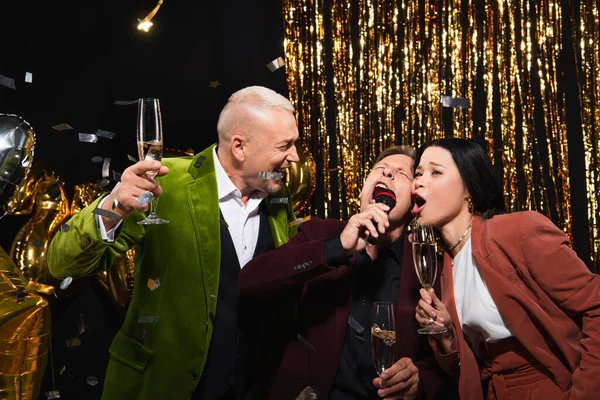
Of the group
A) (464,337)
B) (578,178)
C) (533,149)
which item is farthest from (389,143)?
(464,337)

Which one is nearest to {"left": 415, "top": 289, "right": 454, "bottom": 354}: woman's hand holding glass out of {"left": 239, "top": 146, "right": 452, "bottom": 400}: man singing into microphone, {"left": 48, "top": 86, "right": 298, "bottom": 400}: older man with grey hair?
{"left": 239, "top": 146, "right": 452, "bottom": 400}: man singing into microphone

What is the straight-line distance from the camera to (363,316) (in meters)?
2.43

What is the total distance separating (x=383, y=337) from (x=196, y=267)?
0.71 m

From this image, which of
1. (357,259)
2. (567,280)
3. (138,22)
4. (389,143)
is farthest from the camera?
(389,143)

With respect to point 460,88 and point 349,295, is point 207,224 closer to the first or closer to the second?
point 349,295

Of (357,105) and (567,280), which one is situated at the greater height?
(357,105)

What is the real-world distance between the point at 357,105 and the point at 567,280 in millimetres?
1741

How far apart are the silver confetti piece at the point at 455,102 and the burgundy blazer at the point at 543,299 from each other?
120 centimetres

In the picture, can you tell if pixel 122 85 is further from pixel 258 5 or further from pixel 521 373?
pixel 521 373

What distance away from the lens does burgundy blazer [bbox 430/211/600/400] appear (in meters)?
2.08

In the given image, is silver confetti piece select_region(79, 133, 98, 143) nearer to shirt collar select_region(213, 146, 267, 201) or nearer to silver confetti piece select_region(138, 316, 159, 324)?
shirt collar select_region(213, 146, 267, 201)

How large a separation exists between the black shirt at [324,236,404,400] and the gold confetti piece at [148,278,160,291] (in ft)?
1.95

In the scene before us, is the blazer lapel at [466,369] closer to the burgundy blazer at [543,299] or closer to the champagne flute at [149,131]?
the burgundy blazer at [543,299]

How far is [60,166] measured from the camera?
308 centimetres
